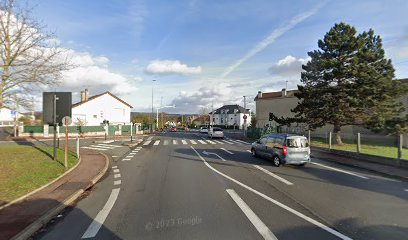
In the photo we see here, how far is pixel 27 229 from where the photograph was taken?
5.20 metres

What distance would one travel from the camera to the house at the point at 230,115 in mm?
101812

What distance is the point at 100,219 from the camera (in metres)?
5.99

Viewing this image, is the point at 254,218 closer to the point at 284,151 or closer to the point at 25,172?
the point at 284,151

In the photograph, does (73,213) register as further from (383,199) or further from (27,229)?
(383,199)

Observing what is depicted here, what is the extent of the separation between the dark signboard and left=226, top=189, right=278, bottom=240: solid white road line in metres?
9.42

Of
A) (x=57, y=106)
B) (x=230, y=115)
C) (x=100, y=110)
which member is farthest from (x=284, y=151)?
(x=230, y=115)

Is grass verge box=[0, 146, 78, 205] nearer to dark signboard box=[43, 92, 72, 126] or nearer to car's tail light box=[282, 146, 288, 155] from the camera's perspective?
dark signboard box=[43, 92, 72, 126]

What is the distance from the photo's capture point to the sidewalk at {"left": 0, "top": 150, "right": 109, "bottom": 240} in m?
5.34

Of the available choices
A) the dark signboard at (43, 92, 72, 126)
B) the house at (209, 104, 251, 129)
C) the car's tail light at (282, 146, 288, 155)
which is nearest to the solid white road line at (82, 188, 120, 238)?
the dark signboard at (43, 92, 72, 126)

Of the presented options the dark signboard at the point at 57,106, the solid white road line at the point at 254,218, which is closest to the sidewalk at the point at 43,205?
the dark signboard at the point at 57,106

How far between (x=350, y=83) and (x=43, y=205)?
24304mm

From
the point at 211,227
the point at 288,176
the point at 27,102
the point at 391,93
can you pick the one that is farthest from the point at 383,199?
the point at 391,93

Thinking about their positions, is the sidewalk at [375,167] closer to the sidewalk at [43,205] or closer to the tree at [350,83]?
the tree at [350,83]

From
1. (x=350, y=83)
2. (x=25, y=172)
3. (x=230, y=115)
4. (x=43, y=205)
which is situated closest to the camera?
(x=43, y=205)
